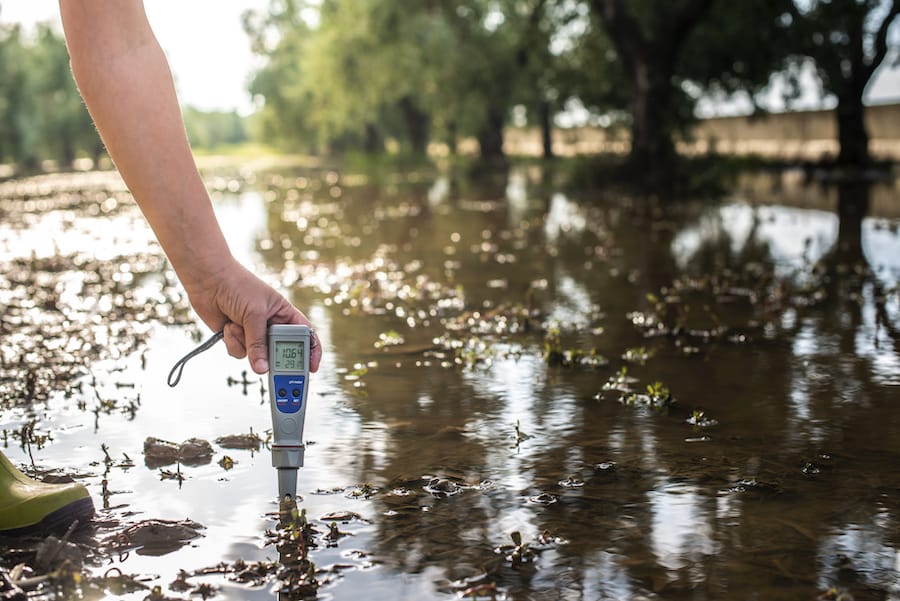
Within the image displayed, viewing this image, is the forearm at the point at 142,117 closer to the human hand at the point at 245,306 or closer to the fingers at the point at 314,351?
the human hand at the point at 245,306

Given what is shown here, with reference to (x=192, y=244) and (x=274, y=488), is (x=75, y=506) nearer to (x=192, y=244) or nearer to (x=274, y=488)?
(x=274, y=488)

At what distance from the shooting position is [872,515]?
3.58 m

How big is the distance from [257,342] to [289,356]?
4.0 inches

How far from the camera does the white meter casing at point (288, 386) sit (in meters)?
2.98

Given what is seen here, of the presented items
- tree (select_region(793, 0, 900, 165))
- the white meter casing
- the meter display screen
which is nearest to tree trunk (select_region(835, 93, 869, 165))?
tree (select_region(793, 0, 900, 165))

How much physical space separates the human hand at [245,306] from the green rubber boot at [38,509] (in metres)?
0.90

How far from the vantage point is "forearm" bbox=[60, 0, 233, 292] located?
2.78m

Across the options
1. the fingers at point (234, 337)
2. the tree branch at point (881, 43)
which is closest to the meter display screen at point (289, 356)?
the fingers at point (234, 337)

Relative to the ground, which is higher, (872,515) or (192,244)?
(192,244)

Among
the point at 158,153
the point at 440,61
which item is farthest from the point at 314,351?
the point at 440,61

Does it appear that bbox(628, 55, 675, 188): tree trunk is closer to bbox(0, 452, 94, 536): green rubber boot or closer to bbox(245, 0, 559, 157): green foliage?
bbox(245, 0, 559, 157): green foliage

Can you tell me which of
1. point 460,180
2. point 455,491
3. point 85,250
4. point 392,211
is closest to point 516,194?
point 392,211

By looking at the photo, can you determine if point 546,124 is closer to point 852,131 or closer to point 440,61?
point 440,61

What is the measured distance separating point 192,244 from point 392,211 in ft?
55.4
